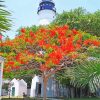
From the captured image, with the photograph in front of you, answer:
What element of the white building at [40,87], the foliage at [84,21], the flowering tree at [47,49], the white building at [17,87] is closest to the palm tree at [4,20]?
the flowering tree at [47,49]

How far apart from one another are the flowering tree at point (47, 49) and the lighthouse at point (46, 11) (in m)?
24.6

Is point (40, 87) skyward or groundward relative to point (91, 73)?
skyward

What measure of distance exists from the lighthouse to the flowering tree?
80.7 ft

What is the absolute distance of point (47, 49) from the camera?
2438 cm

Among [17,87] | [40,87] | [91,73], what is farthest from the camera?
[17,87]

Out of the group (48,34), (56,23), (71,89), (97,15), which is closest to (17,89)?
(71,89)

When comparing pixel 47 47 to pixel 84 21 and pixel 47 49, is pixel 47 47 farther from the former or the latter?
pixel 84 21

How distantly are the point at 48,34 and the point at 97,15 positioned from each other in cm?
848

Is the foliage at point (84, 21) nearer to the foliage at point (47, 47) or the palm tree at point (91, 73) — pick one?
the foliage at point (47, 47)

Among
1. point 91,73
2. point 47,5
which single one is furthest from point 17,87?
point 91,73

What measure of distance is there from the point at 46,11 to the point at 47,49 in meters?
27.7

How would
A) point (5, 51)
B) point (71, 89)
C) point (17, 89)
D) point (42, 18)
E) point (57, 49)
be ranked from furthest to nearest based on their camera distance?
point (42, 18) → point (17, 89) → point (71, 89) → point (5, 51) → point (57, 49)

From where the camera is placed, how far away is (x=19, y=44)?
1016 inches

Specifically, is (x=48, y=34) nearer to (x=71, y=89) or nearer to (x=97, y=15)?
(x=97, y=15)
